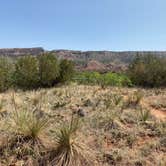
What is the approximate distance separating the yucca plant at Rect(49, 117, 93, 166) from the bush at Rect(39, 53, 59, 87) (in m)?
14.7

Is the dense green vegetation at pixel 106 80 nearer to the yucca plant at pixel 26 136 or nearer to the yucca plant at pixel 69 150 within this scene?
the yucca plant at pixel 26 136

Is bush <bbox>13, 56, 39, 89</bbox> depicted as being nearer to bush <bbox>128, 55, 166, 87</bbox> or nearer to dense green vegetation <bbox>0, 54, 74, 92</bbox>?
dense green vegetation <bbox>0, 54, 74, 92</bbox>

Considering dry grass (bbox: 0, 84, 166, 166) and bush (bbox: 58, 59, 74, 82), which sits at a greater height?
bush (bbox: 58, 59, 74, 82)

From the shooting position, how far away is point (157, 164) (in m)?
5.36

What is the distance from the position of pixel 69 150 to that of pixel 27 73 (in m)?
15.1

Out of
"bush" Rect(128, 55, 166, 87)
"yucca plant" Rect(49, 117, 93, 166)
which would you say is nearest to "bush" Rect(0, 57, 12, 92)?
"bush" Rect(128, 55, 166, 87)

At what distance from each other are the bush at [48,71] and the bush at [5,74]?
265 centimetres

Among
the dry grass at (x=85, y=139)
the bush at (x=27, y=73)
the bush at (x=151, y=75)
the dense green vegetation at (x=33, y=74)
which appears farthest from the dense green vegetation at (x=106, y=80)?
the dry grass at (x=85, y=139)

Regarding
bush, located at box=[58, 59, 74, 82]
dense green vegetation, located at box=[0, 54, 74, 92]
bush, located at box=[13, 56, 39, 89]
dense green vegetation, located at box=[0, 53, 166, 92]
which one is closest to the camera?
bush, located at box=[13, 56, 39, 89]

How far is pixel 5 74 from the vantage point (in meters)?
21.1

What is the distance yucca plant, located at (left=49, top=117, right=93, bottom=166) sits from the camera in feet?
17.5

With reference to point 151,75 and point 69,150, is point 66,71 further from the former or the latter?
point 69,150

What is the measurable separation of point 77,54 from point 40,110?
450ft

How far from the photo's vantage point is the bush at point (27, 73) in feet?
65.7
